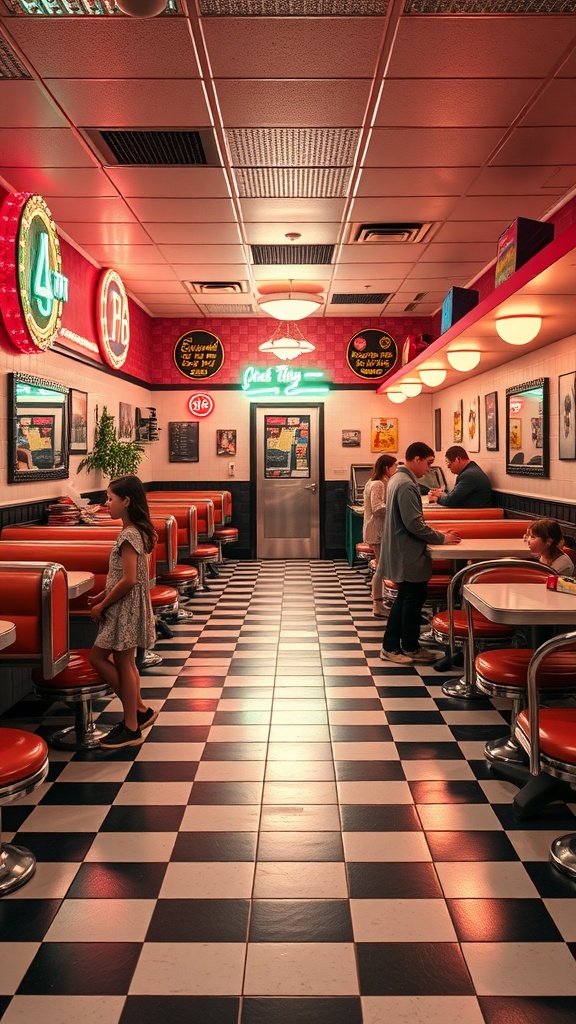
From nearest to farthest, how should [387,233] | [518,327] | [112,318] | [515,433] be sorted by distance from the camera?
[518,327] → [387,233] → [515,433] → [112,318]

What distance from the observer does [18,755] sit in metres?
2.81

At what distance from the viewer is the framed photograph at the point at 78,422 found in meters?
7.40

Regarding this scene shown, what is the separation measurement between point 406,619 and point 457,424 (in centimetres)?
468

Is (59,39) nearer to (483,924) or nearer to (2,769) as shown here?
(2,769)

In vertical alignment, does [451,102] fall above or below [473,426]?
above

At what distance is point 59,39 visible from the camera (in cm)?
390

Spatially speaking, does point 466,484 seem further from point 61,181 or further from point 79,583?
point 79,583

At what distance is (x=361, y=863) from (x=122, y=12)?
12.2 feet

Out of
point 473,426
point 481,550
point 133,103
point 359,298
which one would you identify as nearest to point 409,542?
point 481,550

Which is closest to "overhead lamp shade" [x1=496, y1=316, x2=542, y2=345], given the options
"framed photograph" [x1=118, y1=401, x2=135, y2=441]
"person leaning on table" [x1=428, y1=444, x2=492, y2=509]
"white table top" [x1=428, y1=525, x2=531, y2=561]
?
"white table top" [x1=428, y1=525, x2=531, y2=561]

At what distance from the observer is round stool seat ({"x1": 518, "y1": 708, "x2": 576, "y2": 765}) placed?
275cm

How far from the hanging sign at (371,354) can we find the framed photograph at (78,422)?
5.05 meters

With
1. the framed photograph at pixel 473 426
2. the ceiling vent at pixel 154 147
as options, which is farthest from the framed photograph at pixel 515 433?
the ceiling vent at pixel 154 147

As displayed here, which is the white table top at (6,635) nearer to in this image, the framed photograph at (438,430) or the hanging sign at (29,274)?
the hanging sign at (29,274)
